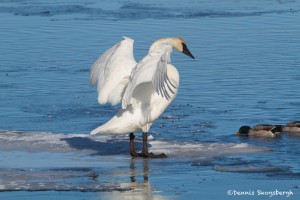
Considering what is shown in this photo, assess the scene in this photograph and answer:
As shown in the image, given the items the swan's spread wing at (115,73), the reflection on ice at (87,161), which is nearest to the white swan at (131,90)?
the swan's spread wing at (115,73)

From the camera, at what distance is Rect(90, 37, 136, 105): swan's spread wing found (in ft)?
35.4

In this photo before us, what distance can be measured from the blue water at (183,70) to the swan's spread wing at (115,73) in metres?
1.03

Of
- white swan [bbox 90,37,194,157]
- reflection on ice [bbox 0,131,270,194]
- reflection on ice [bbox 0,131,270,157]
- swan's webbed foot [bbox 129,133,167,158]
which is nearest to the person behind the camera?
reflection on ice [bbox 0,131,270,194]

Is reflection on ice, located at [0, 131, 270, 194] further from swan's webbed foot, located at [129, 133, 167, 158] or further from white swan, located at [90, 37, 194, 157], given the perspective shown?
white swan, located at [90, 37, 194, 157]

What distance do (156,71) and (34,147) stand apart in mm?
2247

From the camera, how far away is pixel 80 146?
11484 millimetres

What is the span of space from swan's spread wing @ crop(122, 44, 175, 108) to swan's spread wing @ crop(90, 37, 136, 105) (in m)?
0.44

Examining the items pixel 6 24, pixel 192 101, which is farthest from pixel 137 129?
pixel 6 24

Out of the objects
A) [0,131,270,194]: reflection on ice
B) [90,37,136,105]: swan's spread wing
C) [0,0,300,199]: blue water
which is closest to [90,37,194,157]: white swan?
[90,37,136,105]: swan's spread wing

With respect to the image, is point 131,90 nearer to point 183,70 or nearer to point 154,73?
point 154,73

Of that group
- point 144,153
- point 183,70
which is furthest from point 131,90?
point 183,70

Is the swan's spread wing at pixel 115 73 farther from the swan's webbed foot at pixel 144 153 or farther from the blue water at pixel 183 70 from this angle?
the blue water at pixel 183 70

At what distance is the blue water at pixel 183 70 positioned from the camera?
36.1 feet

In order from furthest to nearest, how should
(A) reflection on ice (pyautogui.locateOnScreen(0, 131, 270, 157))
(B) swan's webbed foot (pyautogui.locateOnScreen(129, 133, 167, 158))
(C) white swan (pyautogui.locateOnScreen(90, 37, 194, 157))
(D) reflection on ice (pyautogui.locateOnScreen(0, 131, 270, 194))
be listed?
(A) reflection on ice (pyautogui.locateOnScreen(0, 131, 270, 157)) → (B) swan's webbed foot (pyautogui.locateOnScreen(129, 133, 167, 158)) → (C) white swan (pyautogui.locateOnScreen(90, 37, 194, 157)) → (D) reflection on ice (pyautogui.locateOnScreen(0, 131, 270, 194))
